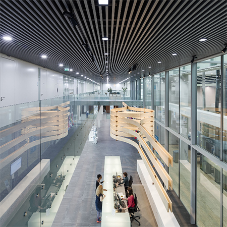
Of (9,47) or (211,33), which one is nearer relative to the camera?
(211,33)

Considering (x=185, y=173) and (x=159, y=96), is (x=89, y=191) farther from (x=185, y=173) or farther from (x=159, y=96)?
(x=159, y=96)

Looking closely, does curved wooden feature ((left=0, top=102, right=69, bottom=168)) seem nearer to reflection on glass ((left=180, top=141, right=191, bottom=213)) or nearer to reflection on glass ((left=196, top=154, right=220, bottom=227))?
reflection on glass ((left=196, top=154, right=220, bottom=227))

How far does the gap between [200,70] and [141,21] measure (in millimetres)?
4937

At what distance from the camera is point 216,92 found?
6.91m

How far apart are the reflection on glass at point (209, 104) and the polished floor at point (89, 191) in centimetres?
407

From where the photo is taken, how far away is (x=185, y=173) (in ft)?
30.9

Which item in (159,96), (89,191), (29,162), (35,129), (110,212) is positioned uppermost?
(159,96)

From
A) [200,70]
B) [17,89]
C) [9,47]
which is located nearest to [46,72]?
[17,89]

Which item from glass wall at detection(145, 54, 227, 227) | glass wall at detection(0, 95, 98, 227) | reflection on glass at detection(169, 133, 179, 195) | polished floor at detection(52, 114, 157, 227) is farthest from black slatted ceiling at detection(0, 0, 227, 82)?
polished floor at detection(52, 114, 157, 227)

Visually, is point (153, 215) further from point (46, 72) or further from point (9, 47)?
point (46, 72)

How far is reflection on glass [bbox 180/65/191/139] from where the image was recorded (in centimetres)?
901

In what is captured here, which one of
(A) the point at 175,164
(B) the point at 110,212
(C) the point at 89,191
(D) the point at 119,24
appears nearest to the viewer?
(D) the point at 119,24

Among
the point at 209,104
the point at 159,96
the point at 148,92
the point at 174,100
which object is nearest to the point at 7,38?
A: the point at 209,104

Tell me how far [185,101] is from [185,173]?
11.8 feet
